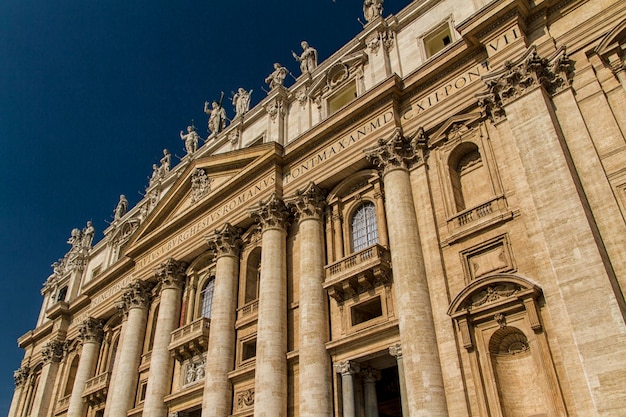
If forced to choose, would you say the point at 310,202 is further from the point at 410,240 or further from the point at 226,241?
the point at 410,240

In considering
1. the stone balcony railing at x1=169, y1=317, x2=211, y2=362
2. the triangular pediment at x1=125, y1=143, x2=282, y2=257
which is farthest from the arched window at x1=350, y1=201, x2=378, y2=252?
the stone balcony railing at x1=169, y1=317, x2=211, y2=362

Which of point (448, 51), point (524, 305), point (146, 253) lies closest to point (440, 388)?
point (524, 305)

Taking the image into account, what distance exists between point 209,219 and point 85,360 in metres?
13.5

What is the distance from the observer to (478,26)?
1970 centimetres

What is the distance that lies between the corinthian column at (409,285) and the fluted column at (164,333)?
13.0m

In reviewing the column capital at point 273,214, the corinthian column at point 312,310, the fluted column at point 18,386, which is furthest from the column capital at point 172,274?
the fluted column at point 18,386

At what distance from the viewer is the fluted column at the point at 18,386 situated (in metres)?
41.6

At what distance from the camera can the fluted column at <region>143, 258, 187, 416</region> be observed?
25.8 metres

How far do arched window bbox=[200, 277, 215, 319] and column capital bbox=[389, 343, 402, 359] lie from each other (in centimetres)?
1202

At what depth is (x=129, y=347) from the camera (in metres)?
29.4

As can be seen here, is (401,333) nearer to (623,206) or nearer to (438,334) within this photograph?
(438,334)

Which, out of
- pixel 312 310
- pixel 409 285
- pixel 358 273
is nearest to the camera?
pixel 409 285

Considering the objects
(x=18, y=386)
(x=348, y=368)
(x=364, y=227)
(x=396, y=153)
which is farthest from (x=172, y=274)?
(x=18, y=386)

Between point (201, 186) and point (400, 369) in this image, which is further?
point (201, 186)
